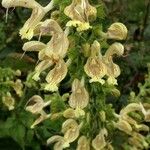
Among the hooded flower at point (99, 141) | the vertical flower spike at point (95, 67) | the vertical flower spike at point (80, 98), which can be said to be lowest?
the hooded flower at point (99, 141)

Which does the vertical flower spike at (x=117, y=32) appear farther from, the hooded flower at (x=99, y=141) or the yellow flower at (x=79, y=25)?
the hooded flower at (x=99, y=141)

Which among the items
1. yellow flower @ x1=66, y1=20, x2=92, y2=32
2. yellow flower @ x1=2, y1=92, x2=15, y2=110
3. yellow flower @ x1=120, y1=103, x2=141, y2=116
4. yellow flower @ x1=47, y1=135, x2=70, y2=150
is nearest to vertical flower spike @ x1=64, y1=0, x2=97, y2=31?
yellow flower @ x1=66, y1=20, x2=92, y2=32

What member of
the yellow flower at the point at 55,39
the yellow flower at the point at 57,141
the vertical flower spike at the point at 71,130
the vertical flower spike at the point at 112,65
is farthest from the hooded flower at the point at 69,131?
the yellow flower at the point at 55,39

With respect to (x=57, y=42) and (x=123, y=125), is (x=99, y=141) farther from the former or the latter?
(x=57, y=42)

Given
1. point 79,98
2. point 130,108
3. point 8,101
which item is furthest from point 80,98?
point 8,101

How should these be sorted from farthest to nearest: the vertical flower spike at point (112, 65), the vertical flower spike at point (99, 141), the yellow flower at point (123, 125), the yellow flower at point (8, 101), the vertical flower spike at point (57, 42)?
the yellow flower at point (8, 101) < the yellow flower at point (123, 125) < the vertical flower spike at point (99, 141) < the vertical flower spike at point (112, 65) < the vertical flower spike at point (57, 42)

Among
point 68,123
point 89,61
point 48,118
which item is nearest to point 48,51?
point 89,61

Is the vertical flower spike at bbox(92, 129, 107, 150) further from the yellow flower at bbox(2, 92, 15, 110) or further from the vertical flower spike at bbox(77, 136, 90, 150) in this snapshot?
the yellow flower at bbox(2, 92, 15, 110)
